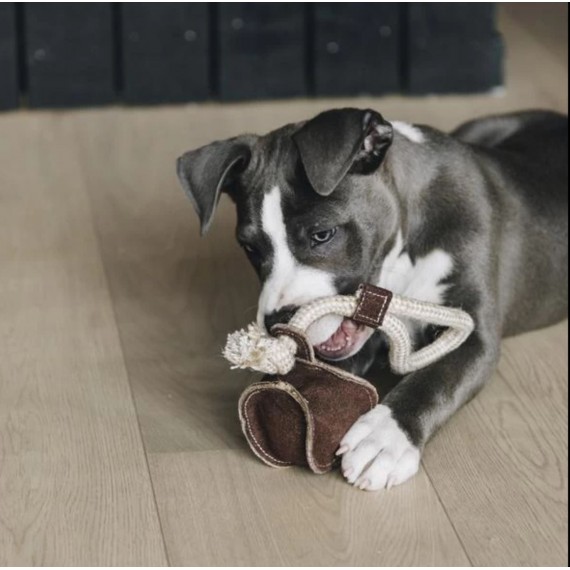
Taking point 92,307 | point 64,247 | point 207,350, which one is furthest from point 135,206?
point 207,350

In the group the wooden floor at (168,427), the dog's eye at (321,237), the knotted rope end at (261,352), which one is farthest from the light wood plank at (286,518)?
the dog's eye at (321,237)

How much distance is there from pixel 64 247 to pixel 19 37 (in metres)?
1.20

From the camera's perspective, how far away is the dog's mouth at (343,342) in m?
2.77

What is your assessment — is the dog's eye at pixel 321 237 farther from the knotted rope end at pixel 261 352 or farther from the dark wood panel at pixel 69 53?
the dark wood panel at pixel 69 53

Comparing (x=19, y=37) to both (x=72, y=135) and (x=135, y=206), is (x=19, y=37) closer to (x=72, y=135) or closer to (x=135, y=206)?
(x=72, y=135)

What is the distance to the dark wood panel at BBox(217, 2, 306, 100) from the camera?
4.63m

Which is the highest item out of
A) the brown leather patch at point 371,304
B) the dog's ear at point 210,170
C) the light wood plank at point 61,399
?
the dog's ear at point 210,170

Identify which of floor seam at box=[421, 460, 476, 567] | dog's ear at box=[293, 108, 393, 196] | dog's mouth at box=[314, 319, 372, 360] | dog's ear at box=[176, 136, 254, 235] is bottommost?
floor seam at box=[421, 460, 476, 567]

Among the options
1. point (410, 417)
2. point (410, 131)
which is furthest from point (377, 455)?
point (410, 131)

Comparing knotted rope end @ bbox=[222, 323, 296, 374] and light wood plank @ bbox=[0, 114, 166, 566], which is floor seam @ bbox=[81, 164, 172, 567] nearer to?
light wood plank @ bbox=[0, 114, 166, 566]

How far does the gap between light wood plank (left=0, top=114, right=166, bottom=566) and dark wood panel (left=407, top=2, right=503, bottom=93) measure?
1363 mm

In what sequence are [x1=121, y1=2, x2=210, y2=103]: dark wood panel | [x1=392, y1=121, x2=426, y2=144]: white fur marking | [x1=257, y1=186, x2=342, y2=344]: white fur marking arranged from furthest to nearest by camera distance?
[x1=121, y1=2, x2=210, y2=103]: dark wood panel, [x1=392, y1=121, x2=426, y2=144]: white fur marking, [x1=257, y1=186, x2=342, y2=344]: white fur marking

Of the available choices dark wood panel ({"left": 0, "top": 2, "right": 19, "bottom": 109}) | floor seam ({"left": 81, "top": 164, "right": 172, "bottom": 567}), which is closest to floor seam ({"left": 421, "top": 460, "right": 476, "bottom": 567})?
floor seam ({"left": 81, "top": 164, "right": 172, "bottom": 567})

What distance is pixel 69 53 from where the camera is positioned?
4.60m
